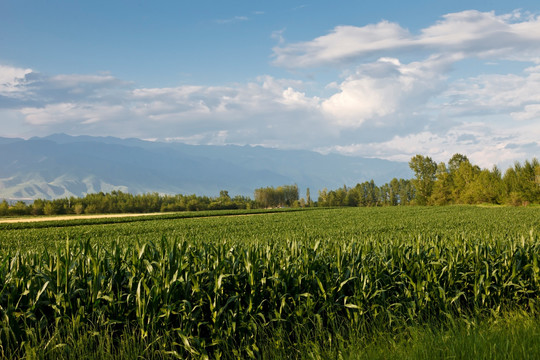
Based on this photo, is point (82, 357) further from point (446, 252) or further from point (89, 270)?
point (446, 252)

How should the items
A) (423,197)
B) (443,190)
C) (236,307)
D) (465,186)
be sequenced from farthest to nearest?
(423,197), (443,190), (465,186), (236,307)

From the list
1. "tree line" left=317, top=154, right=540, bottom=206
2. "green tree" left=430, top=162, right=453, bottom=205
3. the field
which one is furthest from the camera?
"green tree" left=430, top=162, right=453, bottom=205

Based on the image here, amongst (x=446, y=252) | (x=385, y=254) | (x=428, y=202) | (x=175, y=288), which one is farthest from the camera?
(x=428, y=202)

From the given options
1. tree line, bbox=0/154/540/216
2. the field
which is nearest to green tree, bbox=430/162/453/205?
tree line, bbox=0/154/540/216

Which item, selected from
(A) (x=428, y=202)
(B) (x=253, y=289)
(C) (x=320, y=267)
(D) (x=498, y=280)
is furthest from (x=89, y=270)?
(A) (x=428, y=202)

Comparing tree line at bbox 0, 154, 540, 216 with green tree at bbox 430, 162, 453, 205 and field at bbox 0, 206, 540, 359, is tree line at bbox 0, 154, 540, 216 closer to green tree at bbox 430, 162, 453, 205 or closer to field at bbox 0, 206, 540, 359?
green tree at bbox 430, 162, 453, 205

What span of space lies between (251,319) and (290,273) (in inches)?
56.7

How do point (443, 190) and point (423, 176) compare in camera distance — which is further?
point (423, 176)

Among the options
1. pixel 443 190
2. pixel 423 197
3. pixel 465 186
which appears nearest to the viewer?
pixel 465 186

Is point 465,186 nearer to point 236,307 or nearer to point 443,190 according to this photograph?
point 443,190

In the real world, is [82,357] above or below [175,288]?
below

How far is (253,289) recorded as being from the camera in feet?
22.8

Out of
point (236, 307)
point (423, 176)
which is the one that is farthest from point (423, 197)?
point (236, 307)

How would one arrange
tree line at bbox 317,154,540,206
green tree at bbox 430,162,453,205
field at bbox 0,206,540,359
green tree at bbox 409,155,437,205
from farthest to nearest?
green tree at bbox 409,155,437,205 → green tree at bbox 430,162,453,205 → tree line at bbox 317,154,540,206 → field at bbox 0,206,540,359
